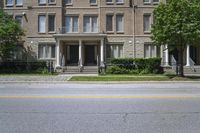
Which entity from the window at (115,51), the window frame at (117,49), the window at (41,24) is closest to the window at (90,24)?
the window frame at (117,49)

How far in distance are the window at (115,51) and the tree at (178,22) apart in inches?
488

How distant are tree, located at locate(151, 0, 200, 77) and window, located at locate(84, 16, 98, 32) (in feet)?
45.1

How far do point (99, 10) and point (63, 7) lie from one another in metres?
4.21

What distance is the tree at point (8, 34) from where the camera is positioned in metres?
36.2

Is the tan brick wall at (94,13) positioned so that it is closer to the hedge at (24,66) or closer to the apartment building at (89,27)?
the apartment building at (89,27)

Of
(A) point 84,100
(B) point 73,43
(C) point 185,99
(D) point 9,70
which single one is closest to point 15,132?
(A) point 84,100

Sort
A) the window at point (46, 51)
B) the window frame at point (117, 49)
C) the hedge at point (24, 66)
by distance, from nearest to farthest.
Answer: the hedge at point (24, 66), the window frame at point (117, 49), the window at point (46, 51)

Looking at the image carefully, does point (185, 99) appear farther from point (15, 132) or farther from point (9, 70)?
point (9, 70)

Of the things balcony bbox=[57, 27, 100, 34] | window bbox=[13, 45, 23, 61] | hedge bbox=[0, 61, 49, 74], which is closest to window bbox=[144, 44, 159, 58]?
balcony bbox=[57, 27, 100, 34]

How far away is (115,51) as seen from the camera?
40281 mm

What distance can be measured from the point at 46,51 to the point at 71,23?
4360mm

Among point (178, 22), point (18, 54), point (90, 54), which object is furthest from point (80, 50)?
point (178, 22)

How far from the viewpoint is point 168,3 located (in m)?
28.2

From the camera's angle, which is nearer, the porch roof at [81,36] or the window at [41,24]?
the porch roof at [81,36]
